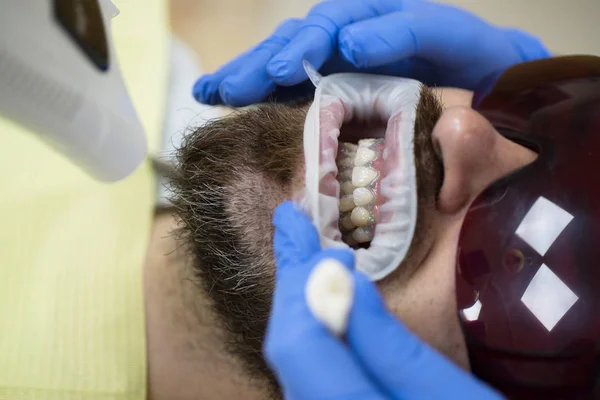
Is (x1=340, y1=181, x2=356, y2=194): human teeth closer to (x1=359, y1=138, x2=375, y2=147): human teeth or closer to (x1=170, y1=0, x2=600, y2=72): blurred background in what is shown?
(x1=359, y1=138, x2=375, y2=147): human teeth

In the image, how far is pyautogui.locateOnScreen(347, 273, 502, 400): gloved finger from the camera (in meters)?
0.43

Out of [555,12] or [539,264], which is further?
[555,12]

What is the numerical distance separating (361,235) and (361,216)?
0.08ft

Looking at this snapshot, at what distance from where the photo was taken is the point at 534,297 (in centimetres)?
55

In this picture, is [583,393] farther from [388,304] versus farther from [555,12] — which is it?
[555,12]

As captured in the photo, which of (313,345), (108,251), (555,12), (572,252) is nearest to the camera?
(313,345)

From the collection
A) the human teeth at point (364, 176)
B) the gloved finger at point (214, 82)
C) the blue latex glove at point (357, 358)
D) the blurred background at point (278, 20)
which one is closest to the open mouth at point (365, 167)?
the human teeth at point (364, 176)

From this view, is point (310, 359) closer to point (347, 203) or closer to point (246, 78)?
point (347, 203)

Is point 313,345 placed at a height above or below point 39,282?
above

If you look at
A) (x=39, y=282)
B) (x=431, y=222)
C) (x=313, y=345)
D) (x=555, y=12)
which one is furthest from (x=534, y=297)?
(x=555, y=12)

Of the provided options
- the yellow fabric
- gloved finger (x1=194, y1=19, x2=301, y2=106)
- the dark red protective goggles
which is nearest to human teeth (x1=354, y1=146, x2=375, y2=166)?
the dark red protective goggles

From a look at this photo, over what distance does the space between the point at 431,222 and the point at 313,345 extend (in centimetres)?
27

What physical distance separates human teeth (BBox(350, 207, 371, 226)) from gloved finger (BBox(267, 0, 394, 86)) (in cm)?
24

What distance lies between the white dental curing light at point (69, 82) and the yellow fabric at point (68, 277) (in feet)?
0.44
